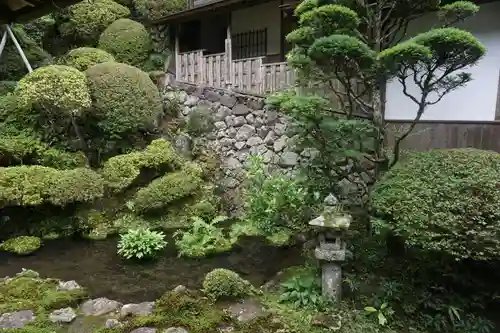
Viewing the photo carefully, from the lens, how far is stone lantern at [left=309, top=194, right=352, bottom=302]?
4.68 meters

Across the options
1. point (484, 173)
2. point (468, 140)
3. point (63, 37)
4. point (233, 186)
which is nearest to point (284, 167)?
point (233, 186)

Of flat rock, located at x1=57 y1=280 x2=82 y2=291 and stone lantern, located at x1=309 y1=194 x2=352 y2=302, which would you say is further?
flat rock, located at x1=57 y1=280 x2=82 y2=291

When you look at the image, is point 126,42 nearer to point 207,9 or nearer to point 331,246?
point 207,9

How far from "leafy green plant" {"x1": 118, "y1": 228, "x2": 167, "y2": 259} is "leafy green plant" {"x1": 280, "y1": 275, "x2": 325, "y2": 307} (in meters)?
3.08

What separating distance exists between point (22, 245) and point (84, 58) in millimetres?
5727

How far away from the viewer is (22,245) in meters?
7.51

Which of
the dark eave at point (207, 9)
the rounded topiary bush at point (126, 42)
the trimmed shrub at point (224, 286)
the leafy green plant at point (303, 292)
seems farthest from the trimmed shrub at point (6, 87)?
the leafy green plant at point (303, 292)

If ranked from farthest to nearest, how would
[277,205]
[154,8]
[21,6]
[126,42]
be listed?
[154,8] < [126,42] < [277,205] < [21,6]

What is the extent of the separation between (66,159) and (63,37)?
A: 21.9 feet

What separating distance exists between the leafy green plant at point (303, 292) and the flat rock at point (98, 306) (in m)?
2.26

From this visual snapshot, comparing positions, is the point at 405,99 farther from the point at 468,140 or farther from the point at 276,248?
the point at 276,248

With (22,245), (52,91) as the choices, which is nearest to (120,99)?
(52,91)

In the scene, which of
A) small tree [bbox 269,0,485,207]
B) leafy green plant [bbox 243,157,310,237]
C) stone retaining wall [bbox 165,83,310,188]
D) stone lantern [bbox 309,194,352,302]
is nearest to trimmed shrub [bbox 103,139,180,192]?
stone retaining wall [bbox 165,83,310,188]

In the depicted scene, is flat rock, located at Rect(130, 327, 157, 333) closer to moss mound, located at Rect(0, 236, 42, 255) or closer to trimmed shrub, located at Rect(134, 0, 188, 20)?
moss mound, located at Rect(0, 236, 42, 255)
